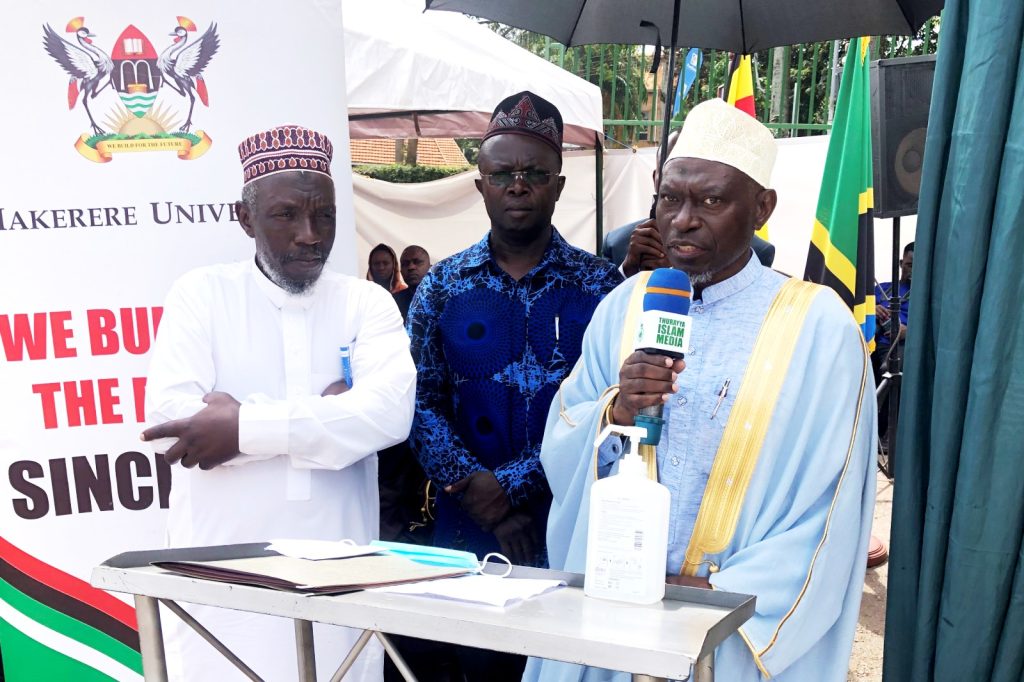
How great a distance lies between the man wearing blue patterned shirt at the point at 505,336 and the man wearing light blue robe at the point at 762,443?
22.9 inches

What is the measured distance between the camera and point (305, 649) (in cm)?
189

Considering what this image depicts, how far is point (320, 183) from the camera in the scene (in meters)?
2.55

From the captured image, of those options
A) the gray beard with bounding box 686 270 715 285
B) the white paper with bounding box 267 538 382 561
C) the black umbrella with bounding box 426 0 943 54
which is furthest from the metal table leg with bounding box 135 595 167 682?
the black umbrella with bounding box 426 0 943 54

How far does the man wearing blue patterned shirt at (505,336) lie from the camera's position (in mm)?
2797

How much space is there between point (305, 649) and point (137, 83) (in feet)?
6.77

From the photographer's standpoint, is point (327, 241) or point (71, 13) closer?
point (327, 241)

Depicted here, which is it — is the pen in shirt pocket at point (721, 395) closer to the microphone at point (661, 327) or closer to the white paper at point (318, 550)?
the microphone at point (661, 327)

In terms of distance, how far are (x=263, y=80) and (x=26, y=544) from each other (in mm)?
1832

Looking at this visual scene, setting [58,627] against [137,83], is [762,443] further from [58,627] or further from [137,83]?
[58,627]

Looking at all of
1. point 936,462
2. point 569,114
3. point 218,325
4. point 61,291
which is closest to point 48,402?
point 61,291

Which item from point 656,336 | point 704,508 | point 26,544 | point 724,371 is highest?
point 656,336

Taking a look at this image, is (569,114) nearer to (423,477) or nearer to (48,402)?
(423,477)

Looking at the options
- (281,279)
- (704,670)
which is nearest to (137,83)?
(281,279)

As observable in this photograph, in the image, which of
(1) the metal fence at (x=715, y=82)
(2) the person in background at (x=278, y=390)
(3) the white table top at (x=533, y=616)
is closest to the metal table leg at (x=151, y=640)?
(3) the white table top at (x=533, y=616)
